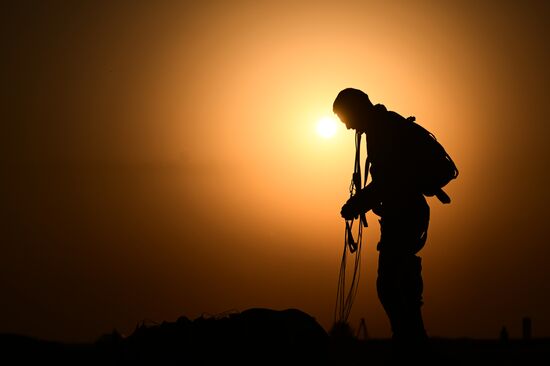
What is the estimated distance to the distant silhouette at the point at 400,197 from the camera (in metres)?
9.38

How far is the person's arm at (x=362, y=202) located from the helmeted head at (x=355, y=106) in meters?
0.77

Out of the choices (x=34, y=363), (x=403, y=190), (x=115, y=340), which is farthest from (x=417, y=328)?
(x=34, y=363)

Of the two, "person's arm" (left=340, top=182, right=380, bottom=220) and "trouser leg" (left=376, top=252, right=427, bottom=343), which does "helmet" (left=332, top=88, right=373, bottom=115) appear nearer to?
"person's arm" (left=340, top=182, right=380, bottom=220)

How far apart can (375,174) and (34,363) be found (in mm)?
4275

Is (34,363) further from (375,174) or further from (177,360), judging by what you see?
(375,174)

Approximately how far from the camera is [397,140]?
9742mm

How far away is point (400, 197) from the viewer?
960 cm

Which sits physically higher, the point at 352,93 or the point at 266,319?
the point at 352,93

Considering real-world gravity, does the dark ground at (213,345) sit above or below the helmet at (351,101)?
below

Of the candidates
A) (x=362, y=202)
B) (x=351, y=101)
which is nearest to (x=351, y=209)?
(x=362, y=202)

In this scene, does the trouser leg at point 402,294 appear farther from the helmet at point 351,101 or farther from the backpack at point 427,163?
the helmet at point 351,101

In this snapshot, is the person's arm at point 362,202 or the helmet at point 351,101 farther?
the helmet at point 351,101

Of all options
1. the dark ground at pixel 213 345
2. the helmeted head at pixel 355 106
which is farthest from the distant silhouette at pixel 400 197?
the dark ground at pixel 213 345

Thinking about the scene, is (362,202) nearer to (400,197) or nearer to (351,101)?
(400,197)
